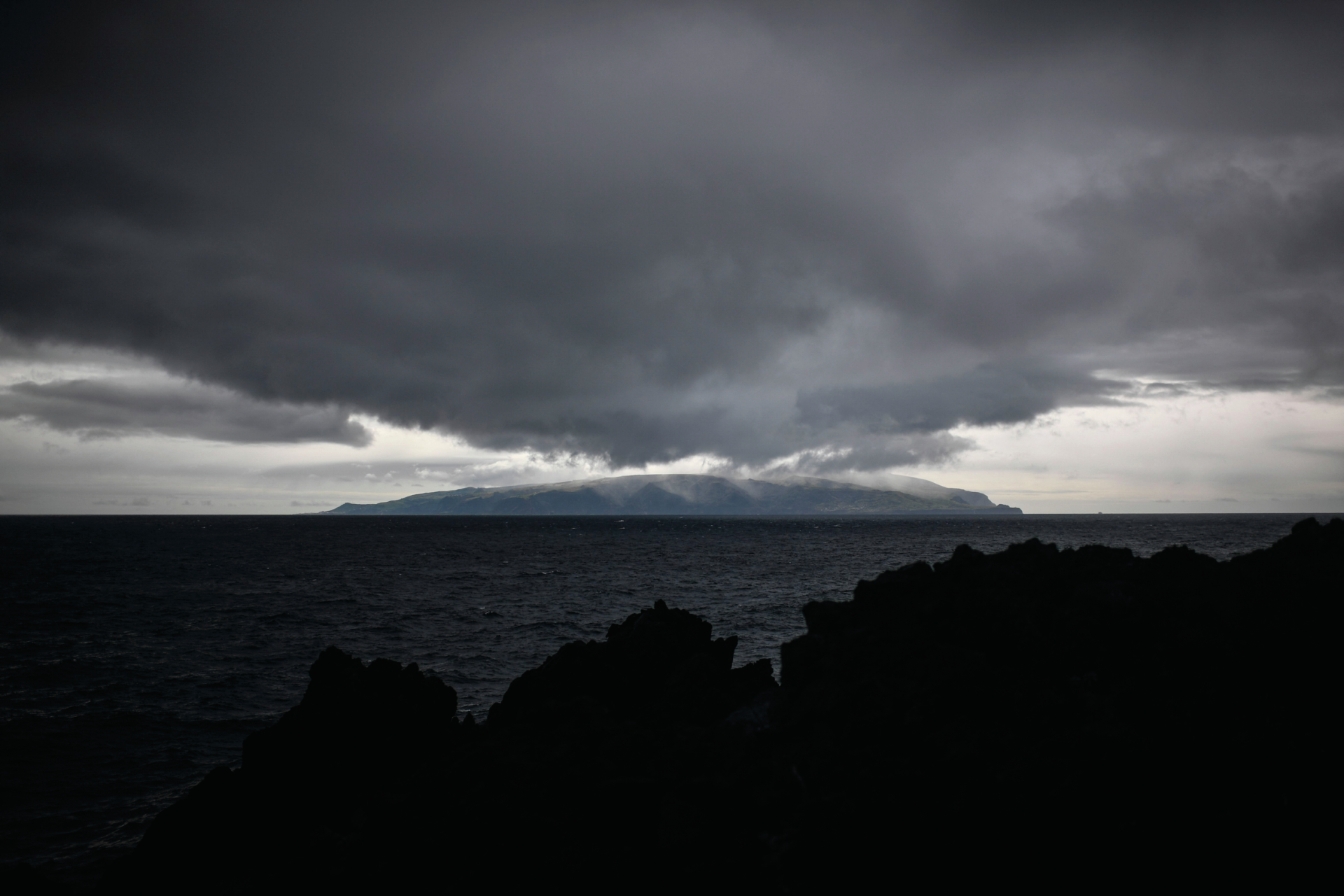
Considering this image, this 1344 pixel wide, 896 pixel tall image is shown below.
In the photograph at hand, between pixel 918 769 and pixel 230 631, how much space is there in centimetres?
4795

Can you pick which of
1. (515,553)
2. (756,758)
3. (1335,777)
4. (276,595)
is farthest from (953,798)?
(515,553)

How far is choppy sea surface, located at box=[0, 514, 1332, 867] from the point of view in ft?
72.7

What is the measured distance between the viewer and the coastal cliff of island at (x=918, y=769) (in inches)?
387

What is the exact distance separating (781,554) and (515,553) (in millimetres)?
44590

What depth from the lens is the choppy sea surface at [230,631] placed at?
72.7 ft

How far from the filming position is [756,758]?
12031 mm

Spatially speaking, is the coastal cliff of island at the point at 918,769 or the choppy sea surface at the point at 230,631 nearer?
the coastal cliff of island at the point at 918,769

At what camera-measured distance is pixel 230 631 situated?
4569 centimetres

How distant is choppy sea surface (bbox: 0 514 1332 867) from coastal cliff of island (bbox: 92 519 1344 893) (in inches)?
353

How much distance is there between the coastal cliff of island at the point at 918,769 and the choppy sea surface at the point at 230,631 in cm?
896

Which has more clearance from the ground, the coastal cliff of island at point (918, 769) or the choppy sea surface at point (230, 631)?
the coastal cliff of island at point (918, 769)

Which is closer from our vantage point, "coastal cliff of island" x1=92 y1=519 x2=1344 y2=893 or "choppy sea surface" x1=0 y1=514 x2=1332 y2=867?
"coastal cliff of island" x1=92 y1=519 x2=1344 y2=893

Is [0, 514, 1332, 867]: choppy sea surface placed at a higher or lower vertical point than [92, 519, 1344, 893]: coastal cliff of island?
lower

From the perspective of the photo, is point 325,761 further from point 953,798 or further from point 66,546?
point 66,546
